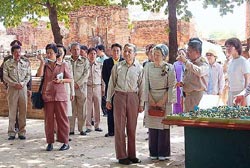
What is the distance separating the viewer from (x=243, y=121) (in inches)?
155

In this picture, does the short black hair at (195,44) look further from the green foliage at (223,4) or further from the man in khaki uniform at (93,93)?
the green foliage at (223,4)

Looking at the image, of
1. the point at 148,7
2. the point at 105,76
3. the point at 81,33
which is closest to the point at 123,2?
the point at 148,7

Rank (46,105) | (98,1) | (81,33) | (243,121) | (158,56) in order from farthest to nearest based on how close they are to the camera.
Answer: (81,33) → (98,1) → (46,105) → (158,56) → (243,121)

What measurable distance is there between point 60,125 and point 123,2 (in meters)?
5.96

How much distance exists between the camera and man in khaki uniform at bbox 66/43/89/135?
8211 millimetres

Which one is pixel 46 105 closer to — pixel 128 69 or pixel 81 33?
pixel 128 69

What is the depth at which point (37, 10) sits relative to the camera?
14.4 m

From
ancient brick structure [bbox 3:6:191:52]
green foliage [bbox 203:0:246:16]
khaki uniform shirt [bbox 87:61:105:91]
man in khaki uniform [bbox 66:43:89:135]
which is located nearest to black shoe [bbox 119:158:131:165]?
man in khaki uniform [bbox 66:43:89:135]

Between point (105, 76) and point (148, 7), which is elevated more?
point (148, 7)

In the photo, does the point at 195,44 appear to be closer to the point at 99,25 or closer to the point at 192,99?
the point at 192,99

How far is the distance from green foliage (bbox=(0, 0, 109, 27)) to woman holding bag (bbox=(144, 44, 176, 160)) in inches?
270

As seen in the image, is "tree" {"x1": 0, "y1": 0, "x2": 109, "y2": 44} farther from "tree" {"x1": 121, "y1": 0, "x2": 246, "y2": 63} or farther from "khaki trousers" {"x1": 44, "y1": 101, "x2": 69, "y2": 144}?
"khaki trousers" {"x1": 44, "y1": 101, "x2": 69, "y2": 144}

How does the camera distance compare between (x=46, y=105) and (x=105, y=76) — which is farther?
(x=105, y=76)

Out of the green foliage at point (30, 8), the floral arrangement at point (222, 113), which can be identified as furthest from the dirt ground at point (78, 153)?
the green foliage at point (30, 8)
